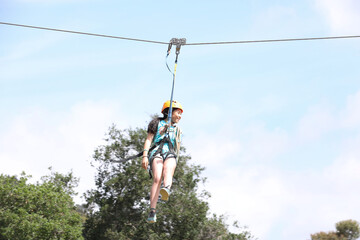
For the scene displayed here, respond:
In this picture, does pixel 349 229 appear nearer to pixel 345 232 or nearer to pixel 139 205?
pixel 345 232

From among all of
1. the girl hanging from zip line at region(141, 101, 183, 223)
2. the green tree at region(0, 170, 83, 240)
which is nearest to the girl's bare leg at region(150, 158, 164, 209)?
the girl hanging from zip line at region(141, 101, 183, 223)

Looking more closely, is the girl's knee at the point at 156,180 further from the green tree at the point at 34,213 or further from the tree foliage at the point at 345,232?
the tree foliage at the point at 345,232

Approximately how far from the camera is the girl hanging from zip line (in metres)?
6.52

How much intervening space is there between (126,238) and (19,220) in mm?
6897

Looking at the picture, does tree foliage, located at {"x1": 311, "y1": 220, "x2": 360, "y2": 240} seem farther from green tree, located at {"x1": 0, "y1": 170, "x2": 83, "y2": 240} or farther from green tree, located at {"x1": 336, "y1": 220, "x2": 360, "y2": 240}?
green tree, located at {"x1": 0, "y1": 170, "x2": 83, "y2": 240}

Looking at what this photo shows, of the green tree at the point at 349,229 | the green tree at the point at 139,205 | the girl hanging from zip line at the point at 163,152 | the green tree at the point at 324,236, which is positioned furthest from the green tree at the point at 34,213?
the green tree at the point at 349,229

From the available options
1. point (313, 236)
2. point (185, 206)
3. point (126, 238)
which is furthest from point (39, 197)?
point (313, 236)

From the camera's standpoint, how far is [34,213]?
82.8ft

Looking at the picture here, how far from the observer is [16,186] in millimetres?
26391

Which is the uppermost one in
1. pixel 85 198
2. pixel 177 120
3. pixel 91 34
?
pixel 85 198

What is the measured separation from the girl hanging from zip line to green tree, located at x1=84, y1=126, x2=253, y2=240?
72.0 ft

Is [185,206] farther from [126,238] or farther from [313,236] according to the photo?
[313,236]

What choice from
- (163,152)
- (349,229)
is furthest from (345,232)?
(163,152)

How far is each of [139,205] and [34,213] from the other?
292 inches
